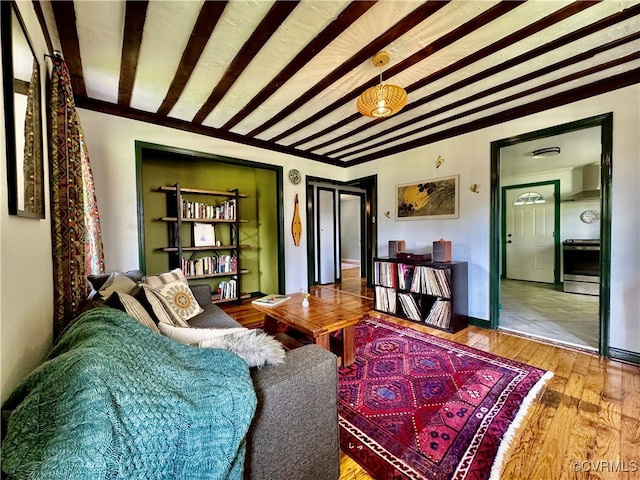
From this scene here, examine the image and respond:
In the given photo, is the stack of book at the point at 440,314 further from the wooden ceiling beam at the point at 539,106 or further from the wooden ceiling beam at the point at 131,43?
the wooden ceiling beam at the point at 131,43

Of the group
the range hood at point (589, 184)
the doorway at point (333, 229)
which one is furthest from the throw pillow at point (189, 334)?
the range hood at point (589, 184)

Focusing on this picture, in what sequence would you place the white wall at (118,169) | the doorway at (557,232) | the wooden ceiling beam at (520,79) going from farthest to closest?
the white wall at (118,169)
the doorway at (557,232)
the wooden ceiling beam at (520,79)

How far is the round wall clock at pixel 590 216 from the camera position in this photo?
176 inches

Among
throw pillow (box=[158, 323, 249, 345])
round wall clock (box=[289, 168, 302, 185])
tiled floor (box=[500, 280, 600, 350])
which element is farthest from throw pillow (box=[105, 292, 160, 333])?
tiled floor (box=[500, 280, 600, 350])

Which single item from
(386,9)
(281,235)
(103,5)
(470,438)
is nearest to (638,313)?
(470,438)

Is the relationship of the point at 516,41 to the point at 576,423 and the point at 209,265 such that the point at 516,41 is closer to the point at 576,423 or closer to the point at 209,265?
the point at 576,423

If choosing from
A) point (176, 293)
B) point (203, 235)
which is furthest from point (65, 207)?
point (203, 235)

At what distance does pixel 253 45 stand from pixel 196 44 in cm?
36

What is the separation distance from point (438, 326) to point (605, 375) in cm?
123

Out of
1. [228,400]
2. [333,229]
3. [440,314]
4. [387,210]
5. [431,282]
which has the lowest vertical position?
[440,314]

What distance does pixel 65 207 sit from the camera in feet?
4.62

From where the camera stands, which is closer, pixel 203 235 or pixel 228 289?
pixel 203 235

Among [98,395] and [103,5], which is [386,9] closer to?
[103,5]

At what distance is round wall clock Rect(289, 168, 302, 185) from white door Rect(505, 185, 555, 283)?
4590 millimetres
